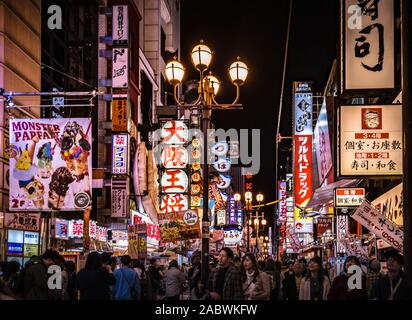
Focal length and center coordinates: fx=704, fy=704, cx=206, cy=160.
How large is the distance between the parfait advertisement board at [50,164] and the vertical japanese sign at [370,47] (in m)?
9.16

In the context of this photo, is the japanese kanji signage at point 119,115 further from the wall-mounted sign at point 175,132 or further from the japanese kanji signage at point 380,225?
the japanese kanji signage at point 380,225

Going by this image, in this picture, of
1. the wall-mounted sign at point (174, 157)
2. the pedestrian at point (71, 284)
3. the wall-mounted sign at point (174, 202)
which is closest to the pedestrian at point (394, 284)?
the pedestrian at point (71, 284)

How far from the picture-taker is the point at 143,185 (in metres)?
45.6

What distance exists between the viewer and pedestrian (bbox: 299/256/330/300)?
14.4m

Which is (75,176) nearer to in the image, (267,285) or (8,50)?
(8,50)

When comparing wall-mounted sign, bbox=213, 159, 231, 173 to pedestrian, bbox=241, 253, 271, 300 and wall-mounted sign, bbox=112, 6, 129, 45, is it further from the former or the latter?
pedestrian, bbox=241, 253, 271, 300

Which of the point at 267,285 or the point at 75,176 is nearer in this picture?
the point at 267,285

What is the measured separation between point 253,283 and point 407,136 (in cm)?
396

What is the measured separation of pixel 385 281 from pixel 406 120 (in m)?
2.43

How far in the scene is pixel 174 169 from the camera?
46781 mm

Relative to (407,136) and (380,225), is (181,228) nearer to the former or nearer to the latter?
(380,225)

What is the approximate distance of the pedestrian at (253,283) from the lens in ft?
41.1

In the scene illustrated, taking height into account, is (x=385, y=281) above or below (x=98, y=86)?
below
